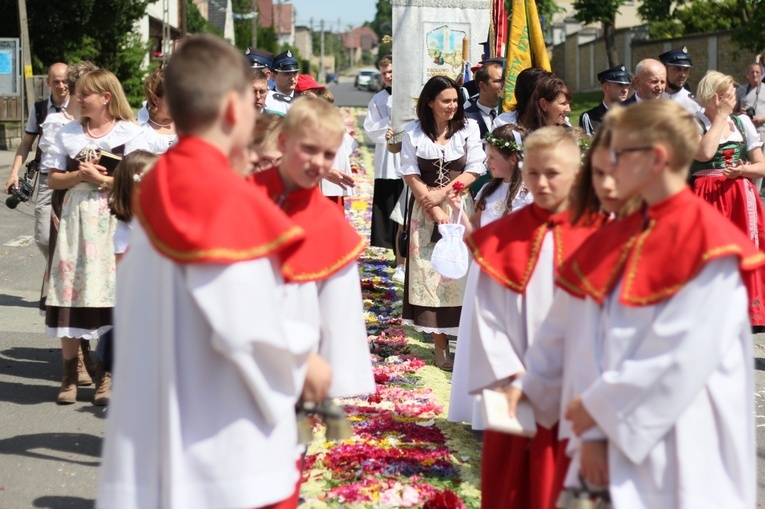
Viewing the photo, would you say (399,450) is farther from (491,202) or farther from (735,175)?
(735,175)

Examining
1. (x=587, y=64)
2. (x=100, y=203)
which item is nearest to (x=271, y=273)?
(x=100, y=203)

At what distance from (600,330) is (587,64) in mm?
51543

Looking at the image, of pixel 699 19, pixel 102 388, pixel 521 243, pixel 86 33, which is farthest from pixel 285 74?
pixel 699 19

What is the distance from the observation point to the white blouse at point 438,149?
7.55 metres

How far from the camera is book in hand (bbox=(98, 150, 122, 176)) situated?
255 inches

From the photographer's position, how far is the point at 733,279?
9.81ft

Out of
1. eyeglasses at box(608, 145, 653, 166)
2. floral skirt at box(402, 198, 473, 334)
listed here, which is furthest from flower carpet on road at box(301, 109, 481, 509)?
eyeglasses at box(608, 145, 653, 166)

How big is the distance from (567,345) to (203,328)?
116 cm

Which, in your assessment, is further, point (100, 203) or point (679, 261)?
point (100, 203)

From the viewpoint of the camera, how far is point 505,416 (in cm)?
344

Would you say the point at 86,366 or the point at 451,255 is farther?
the point at 86,366

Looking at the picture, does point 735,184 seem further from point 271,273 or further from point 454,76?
point 271,273

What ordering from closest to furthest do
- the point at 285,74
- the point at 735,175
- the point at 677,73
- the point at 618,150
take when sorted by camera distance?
1. the point at 618,150
2. the point at 735,175
3. the point at 677,73
4. the point at 285,74

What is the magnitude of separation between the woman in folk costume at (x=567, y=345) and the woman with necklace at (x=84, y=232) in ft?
12.2
